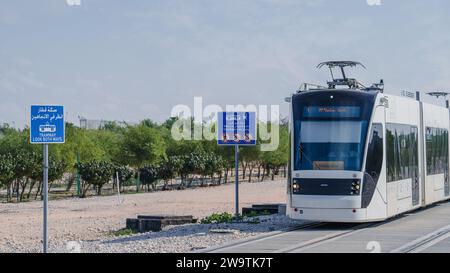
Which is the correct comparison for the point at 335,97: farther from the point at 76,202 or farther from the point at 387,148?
the point at 76,202

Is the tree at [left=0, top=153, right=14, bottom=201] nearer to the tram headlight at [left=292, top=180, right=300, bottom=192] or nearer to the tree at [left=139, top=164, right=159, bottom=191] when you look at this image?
the tree at [left=139, top=164, right=159, bottom=191]

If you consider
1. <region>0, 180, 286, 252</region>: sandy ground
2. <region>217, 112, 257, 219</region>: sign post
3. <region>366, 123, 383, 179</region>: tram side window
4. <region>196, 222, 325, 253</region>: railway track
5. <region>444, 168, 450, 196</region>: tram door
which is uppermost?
<region>217, 112, 257, 219</region>: sign post

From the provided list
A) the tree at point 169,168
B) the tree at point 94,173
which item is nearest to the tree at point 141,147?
the tree at point 169,168

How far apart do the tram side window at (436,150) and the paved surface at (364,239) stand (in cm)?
359

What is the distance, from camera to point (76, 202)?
48094 mm

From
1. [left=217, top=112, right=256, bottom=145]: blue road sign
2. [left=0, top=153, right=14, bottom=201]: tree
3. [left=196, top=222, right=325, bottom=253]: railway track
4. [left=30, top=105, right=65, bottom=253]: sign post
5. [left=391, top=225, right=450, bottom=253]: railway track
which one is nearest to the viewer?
[left=30, top=105, right=65, bottom=253]: sign post

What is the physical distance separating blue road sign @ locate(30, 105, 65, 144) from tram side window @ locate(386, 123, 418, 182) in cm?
945

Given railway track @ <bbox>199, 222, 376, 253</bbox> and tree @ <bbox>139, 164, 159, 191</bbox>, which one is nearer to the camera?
railway track @ <bbox>199, 222, 376, 253</bbox>

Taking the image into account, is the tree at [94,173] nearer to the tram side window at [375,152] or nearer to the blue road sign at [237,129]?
the blue road sign at [237,129]

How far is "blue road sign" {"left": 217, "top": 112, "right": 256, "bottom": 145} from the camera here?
22609 mm

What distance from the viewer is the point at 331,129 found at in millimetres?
19281

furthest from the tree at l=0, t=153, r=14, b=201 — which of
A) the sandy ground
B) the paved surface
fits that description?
the paved surface

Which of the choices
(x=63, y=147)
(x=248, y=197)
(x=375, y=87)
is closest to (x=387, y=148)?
(x=375, y=87)
